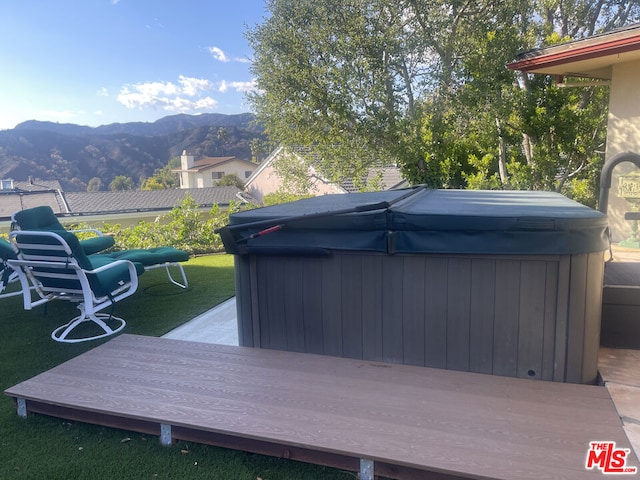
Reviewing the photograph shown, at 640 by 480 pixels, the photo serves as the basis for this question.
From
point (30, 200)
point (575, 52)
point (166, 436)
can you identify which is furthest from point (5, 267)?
point (30, 200)

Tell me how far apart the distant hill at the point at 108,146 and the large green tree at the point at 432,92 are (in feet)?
58.6

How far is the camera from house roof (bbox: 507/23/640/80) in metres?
4.27

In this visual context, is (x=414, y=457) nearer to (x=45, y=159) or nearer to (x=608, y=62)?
(x=608, y=62)

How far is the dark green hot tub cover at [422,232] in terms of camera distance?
2158 mm

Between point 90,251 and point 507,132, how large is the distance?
7.17m

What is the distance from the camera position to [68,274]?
136 inches

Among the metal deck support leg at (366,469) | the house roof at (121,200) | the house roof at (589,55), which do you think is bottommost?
the house roof at (121,200)

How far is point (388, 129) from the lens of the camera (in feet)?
34.8

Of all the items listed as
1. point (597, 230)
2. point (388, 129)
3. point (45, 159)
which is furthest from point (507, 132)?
point (45, 159)

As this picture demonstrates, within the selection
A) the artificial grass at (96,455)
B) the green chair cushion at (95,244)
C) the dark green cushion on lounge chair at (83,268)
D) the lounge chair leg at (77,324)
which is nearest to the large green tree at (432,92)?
the green chair cushion at (95,244)

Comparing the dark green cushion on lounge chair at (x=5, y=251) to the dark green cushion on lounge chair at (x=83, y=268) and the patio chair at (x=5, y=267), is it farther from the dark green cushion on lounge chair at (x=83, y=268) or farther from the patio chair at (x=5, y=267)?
the dark green cushion on lounge chair at (x=83, y=268)

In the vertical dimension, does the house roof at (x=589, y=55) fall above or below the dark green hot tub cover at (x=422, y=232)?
above

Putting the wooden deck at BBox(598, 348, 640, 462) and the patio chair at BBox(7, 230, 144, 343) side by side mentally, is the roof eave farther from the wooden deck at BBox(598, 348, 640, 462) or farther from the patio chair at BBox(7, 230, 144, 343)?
the patio chair at BBox(7, 230, 144, 343)

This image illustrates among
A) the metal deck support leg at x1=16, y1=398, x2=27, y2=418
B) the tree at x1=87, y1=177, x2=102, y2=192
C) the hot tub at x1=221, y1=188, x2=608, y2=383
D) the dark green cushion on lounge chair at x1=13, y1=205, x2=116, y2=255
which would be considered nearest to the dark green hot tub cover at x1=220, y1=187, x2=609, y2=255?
the hot tub at x1=221, y1=188, x2=608, y2=383
